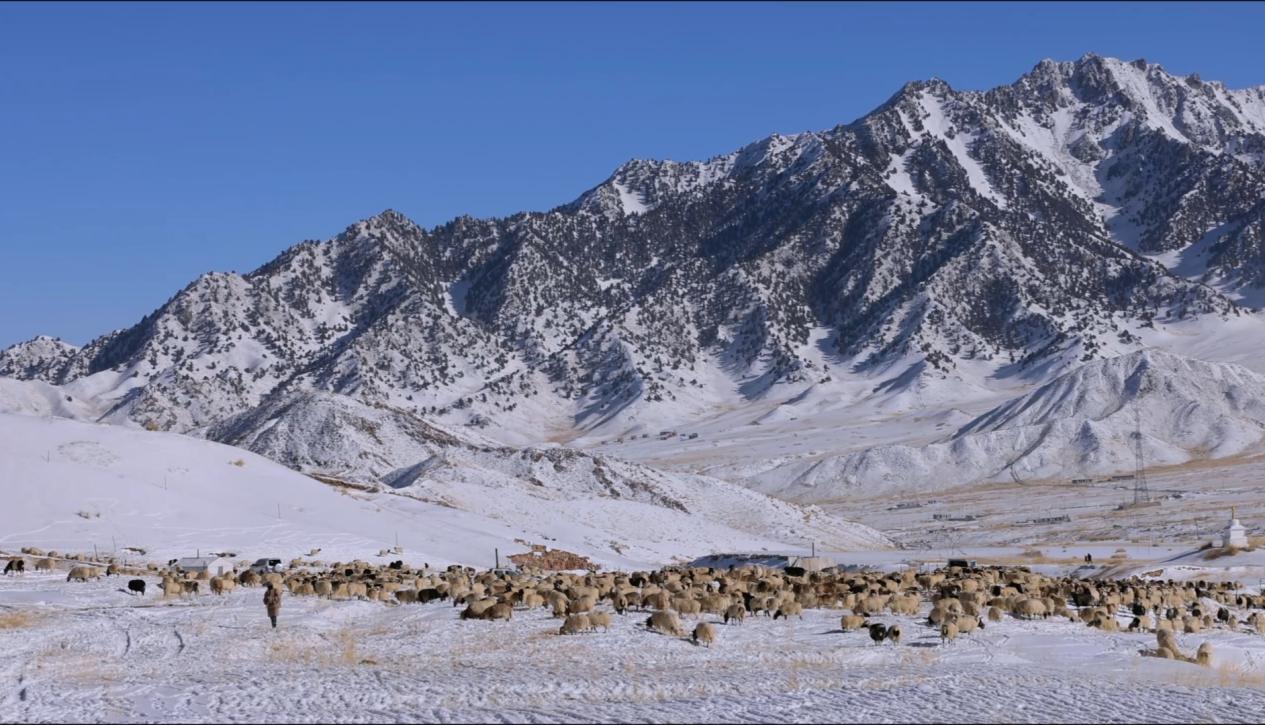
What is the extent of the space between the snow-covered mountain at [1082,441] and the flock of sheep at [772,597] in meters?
127

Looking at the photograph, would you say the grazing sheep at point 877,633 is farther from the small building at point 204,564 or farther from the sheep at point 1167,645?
the small building at point 204,564

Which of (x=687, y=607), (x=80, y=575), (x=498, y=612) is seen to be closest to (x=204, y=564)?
(x=80, y=575)

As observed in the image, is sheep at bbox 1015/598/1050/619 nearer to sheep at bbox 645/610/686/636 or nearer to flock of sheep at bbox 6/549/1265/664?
flock of sheep at bbox 6/549/1265/664

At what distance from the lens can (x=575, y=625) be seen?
33.4 m

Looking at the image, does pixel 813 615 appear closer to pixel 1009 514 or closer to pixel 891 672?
pixel 891 672

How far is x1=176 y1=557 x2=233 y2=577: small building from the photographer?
184ft

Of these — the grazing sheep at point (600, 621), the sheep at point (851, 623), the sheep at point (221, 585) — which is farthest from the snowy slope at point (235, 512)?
the sheep at point (851, 623)

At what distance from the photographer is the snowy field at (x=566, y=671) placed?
2291cm

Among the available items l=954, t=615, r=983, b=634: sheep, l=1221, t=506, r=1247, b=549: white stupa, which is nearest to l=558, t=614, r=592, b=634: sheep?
l=954, t=615, r=983, b=634: sheep

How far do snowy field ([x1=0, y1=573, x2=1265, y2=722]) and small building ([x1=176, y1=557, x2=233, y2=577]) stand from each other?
52.2 ft

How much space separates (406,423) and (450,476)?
119ft

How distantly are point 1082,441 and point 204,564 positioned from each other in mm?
148505

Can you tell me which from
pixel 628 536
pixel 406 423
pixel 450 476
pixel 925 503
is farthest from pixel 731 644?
pixel 925 503

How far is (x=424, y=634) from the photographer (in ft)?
111
